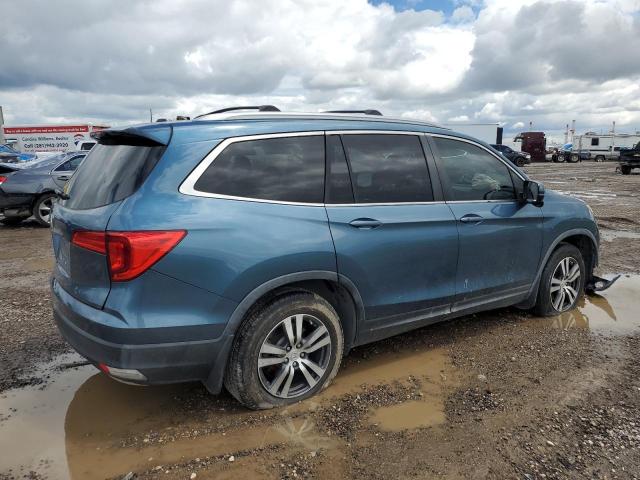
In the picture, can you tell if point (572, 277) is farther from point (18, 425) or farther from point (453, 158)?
point (18, 425)

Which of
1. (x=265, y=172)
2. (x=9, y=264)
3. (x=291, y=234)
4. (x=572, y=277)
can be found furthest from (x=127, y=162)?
(x=9, y=264)

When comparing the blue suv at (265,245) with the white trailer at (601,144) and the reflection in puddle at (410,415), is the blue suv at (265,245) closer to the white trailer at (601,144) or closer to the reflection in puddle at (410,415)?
the reflection in puddle at (410,415)

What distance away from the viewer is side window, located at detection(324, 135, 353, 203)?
10.7 feet

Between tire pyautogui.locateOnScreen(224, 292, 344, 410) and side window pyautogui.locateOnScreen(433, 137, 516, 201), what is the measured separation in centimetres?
144

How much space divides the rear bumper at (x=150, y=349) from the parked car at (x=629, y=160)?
29724 mm

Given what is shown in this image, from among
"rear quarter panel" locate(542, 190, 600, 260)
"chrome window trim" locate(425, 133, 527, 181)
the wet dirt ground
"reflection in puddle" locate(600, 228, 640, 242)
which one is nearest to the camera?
the wet dirt ground

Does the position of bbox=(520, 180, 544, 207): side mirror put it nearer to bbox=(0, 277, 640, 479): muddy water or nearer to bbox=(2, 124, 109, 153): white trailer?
bbox=(0, 277, 640, 479): muddy water

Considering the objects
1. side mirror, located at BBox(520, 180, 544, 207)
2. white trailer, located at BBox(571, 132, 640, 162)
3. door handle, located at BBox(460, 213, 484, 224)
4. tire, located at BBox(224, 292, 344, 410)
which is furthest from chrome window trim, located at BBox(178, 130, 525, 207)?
white trailer, located at BBox(571, 132, 640, 162)

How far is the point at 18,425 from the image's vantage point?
312 cm

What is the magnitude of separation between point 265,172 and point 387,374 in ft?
5.82

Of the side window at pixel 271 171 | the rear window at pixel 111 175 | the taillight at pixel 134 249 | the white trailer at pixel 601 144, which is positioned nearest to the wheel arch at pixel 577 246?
the side window at pixel 271 171

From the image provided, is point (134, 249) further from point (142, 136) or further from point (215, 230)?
point (142, 136)

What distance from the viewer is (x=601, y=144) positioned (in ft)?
159

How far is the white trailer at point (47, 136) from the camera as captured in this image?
116 feet
